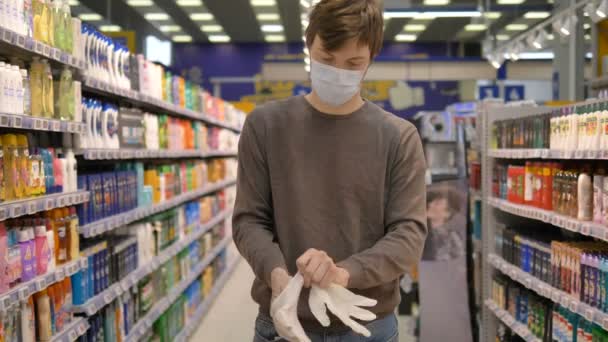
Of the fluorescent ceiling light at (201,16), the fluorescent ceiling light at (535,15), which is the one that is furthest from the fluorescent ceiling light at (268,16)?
the fluorescent ceiling light at (535,15)

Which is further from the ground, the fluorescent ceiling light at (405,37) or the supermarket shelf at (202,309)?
the fluorescent ceiling light at (405,37)

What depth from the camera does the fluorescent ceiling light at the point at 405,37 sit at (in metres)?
18.6

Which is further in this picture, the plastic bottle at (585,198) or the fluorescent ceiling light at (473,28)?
the fluorescent ceiling light at (473,28)

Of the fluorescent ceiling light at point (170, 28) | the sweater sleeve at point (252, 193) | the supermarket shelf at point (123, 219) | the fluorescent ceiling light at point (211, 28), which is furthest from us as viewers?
the fluorescent ceiling light at point (211, 28)

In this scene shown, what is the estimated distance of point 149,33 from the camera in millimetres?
17312

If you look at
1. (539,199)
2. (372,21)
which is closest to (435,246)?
(539,199)

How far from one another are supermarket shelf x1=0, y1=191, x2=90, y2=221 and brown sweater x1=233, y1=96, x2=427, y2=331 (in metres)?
1.41

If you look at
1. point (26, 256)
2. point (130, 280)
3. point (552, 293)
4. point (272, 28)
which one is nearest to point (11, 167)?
point (26, 256)

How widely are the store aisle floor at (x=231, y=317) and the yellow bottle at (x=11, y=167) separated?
11.9ft

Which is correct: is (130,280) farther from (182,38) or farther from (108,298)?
(182,38)

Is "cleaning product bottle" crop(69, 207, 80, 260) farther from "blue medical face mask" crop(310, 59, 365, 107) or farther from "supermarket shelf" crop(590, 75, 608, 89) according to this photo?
"supermarket shelf" crop(590, 75, 608, 89)

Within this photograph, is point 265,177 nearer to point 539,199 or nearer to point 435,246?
point 539,199

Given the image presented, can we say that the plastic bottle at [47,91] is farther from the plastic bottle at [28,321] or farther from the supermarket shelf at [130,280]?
the supermarket shelf at [130,280]

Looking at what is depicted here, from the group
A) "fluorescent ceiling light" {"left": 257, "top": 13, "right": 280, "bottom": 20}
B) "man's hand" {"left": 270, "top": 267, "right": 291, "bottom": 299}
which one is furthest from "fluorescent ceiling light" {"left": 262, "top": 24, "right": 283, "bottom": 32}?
"man's hand" {"left": 270, "top": 267, "right": 291, "bottom": 299}
